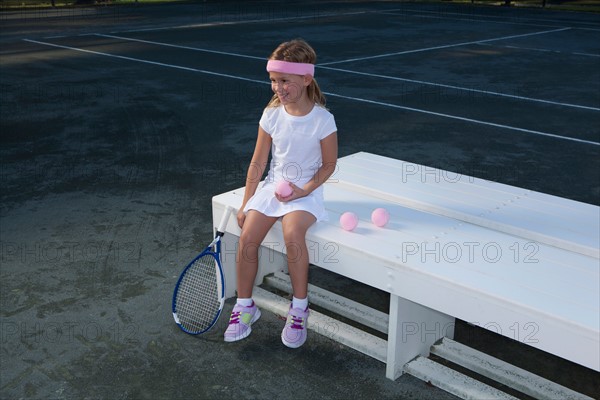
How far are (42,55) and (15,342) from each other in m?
12.0

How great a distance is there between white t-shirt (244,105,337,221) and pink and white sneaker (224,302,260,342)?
0.56 metres

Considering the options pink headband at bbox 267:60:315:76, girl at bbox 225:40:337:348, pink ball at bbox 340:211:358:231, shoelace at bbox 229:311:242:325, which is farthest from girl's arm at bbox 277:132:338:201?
shoelace at bbox 229:311:242:325

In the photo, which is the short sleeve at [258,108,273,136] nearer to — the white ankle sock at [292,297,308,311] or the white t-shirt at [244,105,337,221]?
the white t-shirt at [244,105,337,221]

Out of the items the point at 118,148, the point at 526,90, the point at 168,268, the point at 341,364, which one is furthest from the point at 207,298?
the point at 526,90

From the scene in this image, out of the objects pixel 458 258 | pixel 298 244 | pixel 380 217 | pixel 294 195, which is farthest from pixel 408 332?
pixel 294 195

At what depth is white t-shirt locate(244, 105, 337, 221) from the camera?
384 cm

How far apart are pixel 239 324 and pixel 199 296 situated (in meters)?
0.39

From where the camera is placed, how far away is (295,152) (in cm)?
394

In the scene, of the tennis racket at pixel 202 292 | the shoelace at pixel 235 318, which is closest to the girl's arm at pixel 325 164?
the tennis racket at pixel 202 292

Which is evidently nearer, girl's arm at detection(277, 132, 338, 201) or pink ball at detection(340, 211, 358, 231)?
pink ball at detection(340, 211, 358, 231)

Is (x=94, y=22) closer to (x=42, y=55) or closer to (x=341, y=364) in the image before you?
(x=42, y=55)

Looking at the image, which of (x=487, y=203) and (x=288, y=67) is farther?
(x=487, y=203)

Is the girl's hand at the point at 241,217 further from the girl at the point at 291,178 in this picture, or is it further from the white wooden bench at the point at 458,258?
the white wooden bench at the point at 458,258

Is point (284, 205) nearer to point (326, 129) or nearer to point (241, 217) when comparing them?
point (241, 217)
